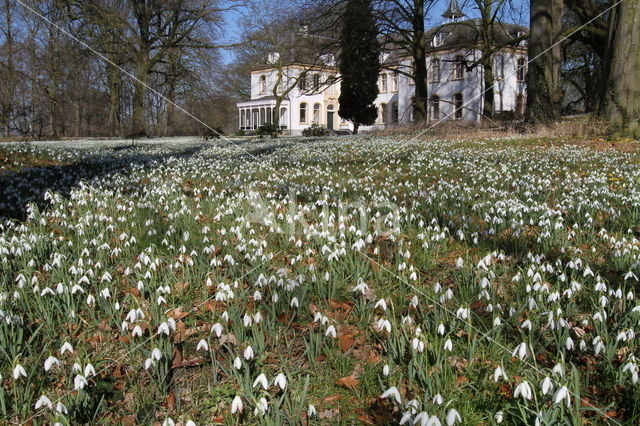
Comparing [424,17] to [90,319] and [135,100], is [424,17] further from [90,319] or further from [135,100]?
[90,319]

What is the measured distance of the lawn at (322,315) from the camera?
6.33ft

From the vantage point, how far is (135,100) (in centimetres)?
3431

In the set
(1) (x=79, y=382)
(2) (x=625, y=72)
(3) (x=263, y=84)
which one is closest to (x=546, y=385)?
(1) (x=79, y=382)

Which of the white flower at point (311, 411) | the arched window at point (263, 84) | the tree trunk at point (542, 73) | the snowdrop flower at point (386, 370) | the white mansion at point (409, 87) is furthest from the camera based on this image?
the arched window at point (263, 84)

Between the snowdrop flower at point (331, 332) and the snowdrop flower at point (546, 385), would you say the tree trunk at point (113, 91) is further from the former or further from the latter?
the snowdrop flower at point (546, 385)

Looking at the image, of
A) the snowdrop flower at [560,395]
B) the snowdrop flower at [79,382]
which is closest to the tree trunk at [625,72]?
the snowdrop flower at [560,395]

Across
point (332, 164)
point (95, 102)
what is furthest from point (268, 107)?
point (332, 164)

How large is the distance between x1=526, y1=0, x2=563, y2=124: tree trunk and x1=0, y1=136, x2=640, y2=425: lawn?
12.1 metres

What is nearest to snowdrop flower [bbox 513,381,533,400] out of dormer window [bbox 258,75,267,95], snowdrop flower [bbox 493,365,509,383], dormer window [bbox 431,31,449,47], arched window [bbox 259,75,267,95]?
snowdrop flower [bbox 493,365,509,383]

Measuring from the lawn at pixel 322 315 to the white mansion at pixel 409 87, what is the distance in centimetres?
2472

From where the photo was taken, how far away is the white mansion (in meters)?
35.6

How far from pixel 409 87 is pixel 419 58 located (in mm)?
28085

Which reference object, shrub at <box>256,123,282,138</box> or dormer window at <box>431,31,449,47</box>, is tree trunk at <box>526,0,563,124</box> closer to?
shrub at <box>256,123,282,138</box>

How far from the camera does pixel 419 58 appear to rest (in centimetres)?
2703
